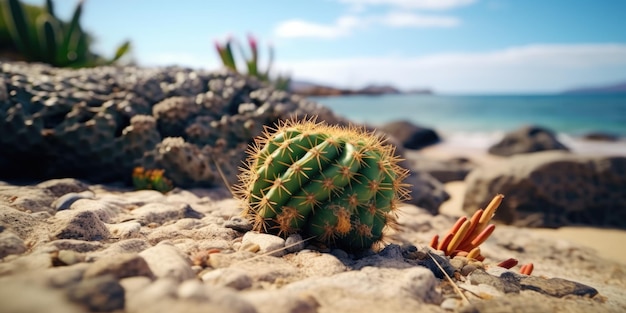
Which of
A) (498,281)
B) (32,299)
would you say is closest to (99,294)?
(32,299)

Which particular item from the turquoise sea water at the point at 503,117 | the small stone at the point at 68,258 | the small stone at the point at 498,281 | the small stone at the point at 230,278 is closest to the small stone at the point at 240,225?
the small stone at the point at 230,278

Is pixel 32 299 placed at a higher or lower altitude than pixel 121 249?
higher

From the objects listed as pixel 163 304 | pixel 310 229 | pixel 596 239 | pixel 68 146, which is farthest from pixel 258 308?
pixel 596 239

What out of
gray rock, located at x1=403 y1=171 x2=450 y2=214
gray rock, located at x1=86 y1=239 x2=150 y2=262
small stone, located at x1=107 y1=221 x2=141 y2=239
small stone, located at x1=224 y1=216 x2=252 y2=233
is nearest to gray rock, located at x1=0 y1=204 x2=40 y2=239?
small stone, located at x1=107 y1=221 x2=141 y2=239

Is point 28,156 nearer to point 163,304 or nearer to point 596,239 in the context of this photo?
point 163,304

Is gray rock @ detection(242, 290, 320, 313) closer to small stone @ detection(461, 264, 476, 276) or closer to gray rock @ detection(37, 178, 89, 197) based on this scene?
small stone @ detection(461, 264, 476, 276)

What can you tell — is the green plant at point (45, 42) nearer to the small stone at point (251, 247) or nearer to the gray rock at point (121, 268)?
the small stone at point (251, 247)

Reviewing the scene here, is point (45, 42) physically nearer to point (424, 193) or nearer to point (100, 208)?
point (100, 208)
